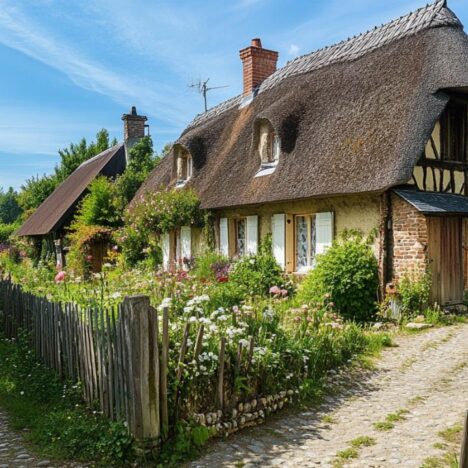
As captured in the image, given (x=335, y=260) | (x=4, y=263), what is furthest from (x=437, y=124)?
(x=4, y=263)

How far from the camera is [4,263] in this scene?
83.3 ft

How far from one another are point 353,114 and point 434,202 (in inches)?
107

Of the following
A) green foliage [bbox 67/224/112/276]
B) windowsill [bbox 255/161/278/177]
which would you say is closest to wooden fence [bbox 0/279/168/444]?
windowsill [bbox 255/161/278/177]

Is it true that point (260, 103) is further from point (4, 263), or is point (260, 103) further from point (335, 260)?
point (4, 263)

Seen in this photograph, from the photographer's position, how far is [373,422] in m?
4.62

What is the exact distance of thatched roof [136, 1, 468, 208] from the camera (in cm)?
927

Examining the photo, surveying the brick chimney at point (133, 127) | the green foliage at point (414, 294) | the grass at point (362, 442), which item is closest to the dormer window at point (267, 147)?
the green foliage at point (414, 294)

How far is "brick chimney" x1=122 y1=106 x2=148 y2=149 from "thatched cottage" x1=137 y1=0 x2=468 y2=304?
9.18 meters

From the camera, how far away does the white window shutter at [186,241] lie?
50.1 ft

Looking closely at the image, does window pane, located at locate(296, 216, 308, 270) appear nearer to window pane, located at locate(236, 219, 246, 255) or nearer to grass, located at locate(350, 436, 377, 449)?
window pane, located at locate(236, 219, 246, 255)

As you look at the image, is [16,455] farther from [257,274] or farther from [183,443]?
[257,274]

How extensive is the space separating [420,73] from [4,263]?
22.4 metres

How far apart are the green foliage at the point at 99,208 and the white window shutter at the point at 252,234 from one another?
7802mm

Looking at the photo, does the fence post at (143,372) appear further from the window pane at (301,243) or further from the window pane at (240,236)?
the window pane at (240,236)
